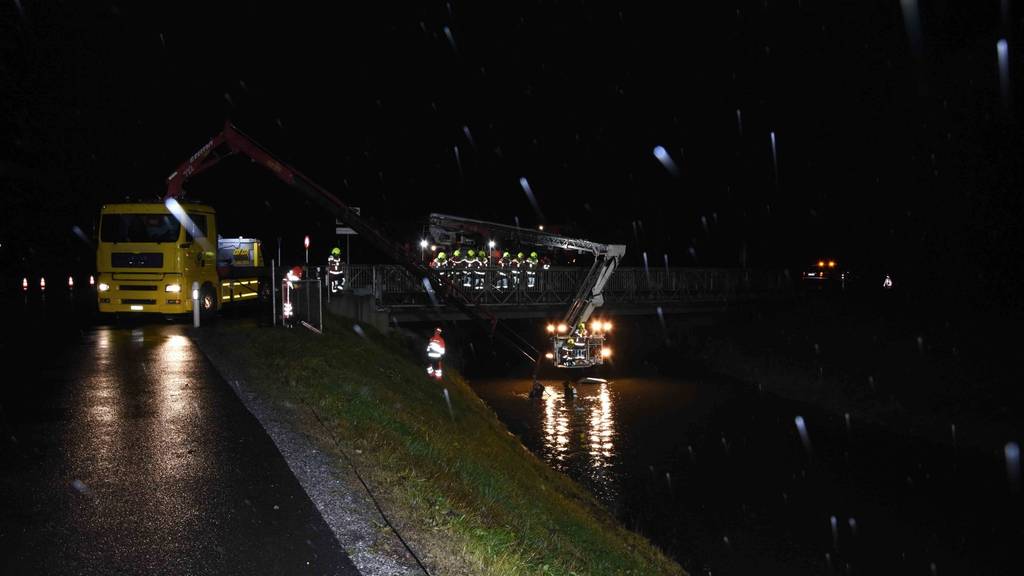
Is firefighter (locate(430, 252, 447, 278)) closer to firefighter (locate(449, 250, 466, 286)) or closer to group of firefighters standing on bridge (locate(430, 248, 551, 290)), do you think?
group of firefighters standing on bridge (locate(430, 248, 551, 290))

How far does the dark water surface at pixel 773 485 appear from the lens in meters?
13.6

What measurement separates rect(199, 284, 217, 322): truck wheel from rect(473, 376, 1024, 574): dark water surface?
8104 mm

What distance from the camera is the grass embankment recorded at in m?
6.45

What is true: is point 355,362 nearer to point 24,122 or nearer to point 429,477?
point 429,477

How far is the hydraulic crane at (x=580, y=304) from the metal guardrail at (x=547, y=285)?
211cm

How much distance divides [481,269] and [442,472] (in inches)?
782

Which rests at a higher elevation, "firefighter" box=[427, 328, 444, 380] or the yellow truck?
the yellow truck

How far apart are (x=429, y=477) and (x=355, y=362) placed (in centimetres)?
796

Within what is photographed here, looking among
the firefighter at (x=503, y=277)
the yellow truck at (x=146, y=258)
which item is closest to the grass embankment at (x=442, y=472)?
the yellow truck at (x=146, y=258)

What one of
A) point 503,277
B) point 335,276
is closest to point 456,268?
point 503,277

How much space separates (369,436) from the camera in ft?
29.5


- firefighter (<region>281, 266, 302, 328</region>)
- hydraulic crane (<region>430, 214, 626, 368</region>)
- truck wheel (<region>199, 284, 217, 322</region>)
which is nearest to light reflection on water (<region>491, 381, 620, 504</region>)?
hydraulic crane (<region>430, 214, 626, 368</region>)

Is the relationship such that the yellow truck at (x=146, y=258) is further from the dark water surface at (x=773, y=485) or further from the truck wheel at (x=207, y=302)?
the dark water surface at (x=773, y=485)

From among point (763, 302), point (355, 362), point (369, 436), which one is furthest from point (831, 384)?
point (369, 436)
